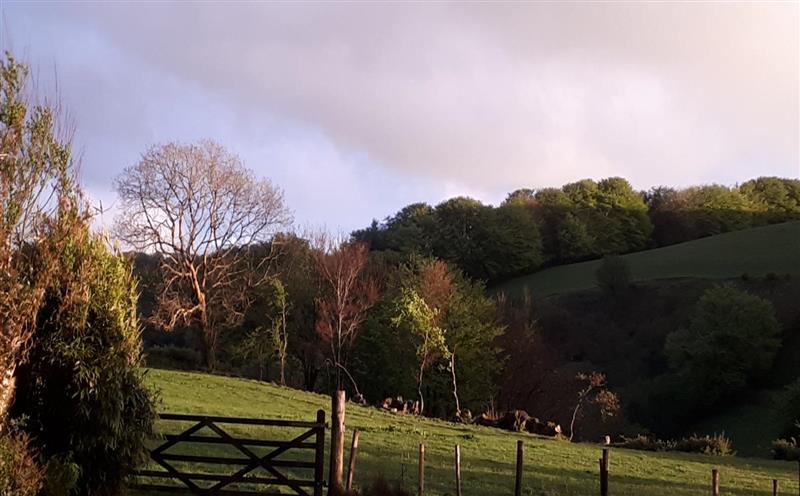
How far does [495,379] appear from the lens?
60.8m

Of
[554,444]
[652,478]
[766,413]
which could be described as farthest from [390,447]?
[766,413]

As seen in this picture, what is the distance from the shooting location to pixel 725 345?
62969 mm

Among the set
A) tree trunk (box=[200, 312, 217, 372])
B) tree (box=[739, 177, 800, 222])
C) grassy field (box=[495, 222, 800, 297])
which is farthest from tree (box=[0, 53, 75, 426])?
tree (box=[739, 177, 800, 222])

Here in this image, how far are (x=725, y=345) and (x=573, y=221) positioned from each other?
157 ft

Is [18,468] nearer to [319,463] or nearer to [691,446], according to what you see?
[319,463]

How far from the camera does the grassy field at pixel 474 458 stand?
1859 cm

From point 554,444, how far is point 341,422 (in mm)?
20894

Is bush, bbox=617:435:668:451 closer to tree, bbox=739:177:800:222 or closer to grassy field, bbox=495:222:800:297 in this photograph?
grassy field, bbox=495:222:800:297

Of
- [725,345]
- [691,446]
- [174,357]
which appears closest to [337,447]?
[691,446]

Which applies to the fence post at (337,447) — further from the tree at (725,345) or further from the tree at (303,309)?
the tree at (725,345)

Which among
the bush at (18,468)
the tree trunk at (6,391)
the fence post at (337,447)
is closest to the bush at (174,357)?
the fence post at (337,447)

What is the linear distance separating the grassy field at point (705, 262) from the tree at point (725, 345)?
20959 millimetres

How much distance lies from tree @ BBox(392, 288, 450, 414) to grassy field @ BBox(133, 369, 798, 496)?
11.3 m

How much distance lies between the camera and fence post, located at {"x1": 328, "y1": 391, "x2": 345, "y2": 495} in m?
12.8
